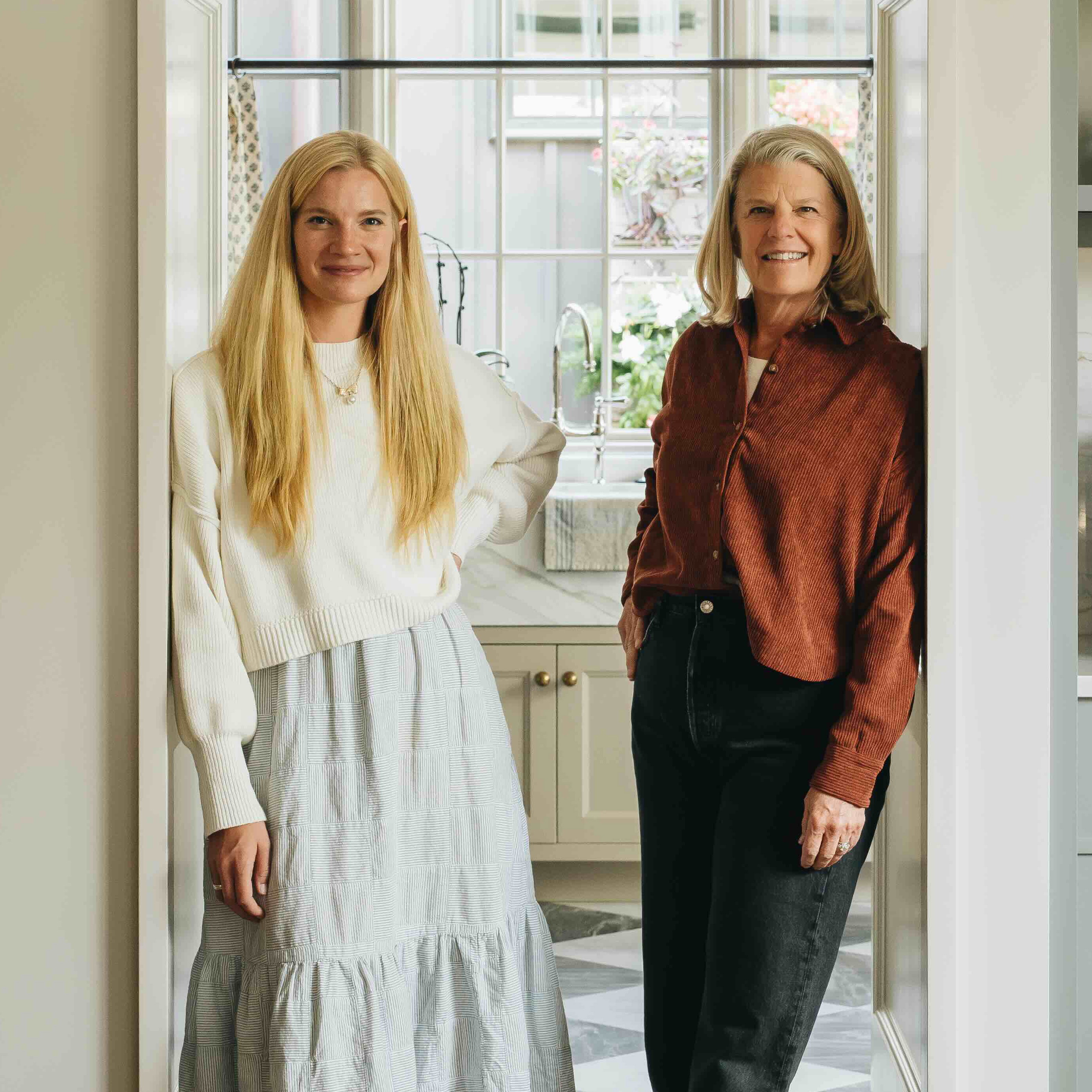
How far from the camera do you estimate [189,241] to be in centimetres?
158

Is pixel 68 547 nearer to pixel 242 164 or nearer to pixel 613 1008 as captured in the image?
pixel 613 1008

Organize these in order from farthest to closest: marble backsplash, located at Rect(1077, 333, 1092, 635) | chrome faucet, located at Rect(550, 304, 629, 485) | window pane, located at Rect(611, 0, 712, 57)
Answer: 1. window pane, located at Rect(611, 0, 712, 57)
2. chrome faucet, located at Rect(550, 304, 629, 485)
3. marble backsplash, located at Rect(1077, 333, 1092, 635)

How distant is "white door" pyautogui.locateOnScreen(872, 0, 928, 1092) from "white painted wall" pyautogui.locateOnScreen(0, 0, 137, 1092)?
1.02m

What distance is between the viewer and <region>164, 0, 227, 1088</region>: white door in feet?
4.95

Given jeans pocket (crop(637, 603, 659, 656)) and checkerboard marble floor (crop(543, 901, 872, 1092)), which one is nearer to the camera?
jeans pocket (crop(637, 603, 659, 656))

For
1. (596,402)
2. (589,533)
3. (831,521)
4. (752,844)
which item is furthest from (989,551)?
(596,402)

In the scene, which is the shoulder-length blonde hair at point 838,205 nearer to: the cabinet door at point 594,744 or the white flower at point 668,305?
the cabinet door at point 594,744

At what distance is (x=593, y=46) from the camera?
10.8ft

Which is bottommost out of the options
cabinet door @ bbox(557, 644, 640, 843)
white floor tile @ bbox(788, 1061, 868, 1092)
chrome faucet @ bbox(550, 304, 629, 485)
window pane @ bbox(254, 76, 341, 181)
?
white floor tile @ bbox(788, 1061, 868, 1092)

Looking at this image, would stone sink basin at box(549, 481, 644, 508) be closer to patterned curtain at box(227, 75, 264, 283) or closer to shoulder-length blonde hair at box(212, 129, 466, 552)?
patterned curtain at box(227, 75, 264, 283)

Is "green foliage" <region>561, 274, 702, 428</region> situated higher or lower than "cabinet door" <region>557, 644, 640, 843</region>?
higher

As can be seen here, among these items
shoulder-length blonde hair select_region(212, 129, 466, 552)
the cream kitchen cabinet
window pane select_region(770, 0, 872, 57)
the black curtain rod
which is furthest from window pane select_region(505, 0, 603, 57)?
shoulder-length blonde hair select_region(212, 129, 466, 552)

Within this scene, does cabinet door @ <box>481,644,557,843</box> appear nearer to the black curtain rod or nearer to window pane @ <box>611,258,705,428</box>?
window pane @ <box>611,258,705,428</box>

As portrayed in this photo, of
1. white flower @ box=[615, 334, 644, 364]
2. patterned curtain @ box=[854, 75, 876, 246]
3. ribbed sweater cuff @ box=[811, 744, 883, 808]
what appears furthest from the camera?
white flower @ box=[615, 334, 644, 364]
